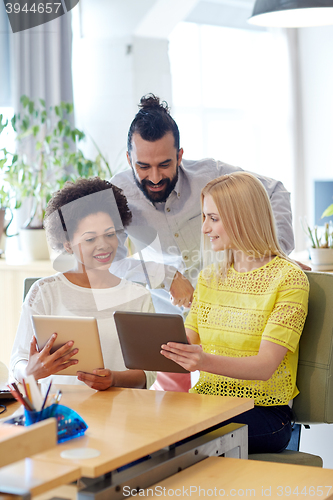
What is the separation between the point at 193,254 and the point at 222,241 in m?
0.44

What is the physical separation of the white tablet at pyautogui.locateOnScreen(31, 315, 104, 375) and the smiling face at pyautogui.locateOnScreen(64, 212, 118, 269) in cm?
30

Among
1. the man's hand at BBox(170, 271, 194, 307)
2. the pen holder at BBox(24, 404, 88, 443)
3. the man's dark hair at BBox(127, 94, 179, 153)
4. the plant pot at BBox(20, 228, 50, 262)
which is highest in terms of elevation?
the man's dark hair at BBox(127, 94, 179, 153)

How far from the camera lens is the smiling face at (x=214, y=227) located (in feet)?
4.93

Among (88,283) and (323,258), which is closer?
(88,283)

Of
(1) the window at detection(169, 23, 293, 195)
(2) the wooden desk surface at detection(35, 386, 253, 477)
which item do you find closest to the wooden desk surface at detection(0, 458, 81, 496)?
(2) the wooden desk surface at detection(35, 386, 253, 477)

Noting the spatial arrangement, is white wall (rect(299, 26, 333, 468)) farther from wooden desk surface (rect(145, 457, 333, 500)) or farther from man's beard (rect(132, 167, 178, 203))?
wooden desk surface (rect(145, 457, 333, 500))

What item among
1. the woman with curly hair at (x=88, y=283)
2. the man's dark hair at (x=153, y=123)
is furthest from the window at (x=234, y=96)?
the woman with curly hair at (x=88, y=283)

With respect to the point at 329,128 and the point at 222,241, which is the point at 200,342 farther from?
the point at 329,128

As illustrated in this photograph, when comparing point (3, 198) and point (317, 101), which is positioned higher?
point (317, 101)

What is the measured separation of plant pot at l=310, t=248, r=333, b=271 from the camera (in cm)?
253

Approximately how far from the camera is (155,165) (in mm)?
1839

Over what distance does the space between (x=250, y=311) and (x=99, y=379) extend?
39cm

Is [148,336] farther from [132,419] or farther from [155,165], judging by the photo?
[155,165]

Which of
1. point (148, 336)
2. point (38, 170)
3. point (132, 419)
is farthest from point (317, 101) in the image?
point (132, 419)
